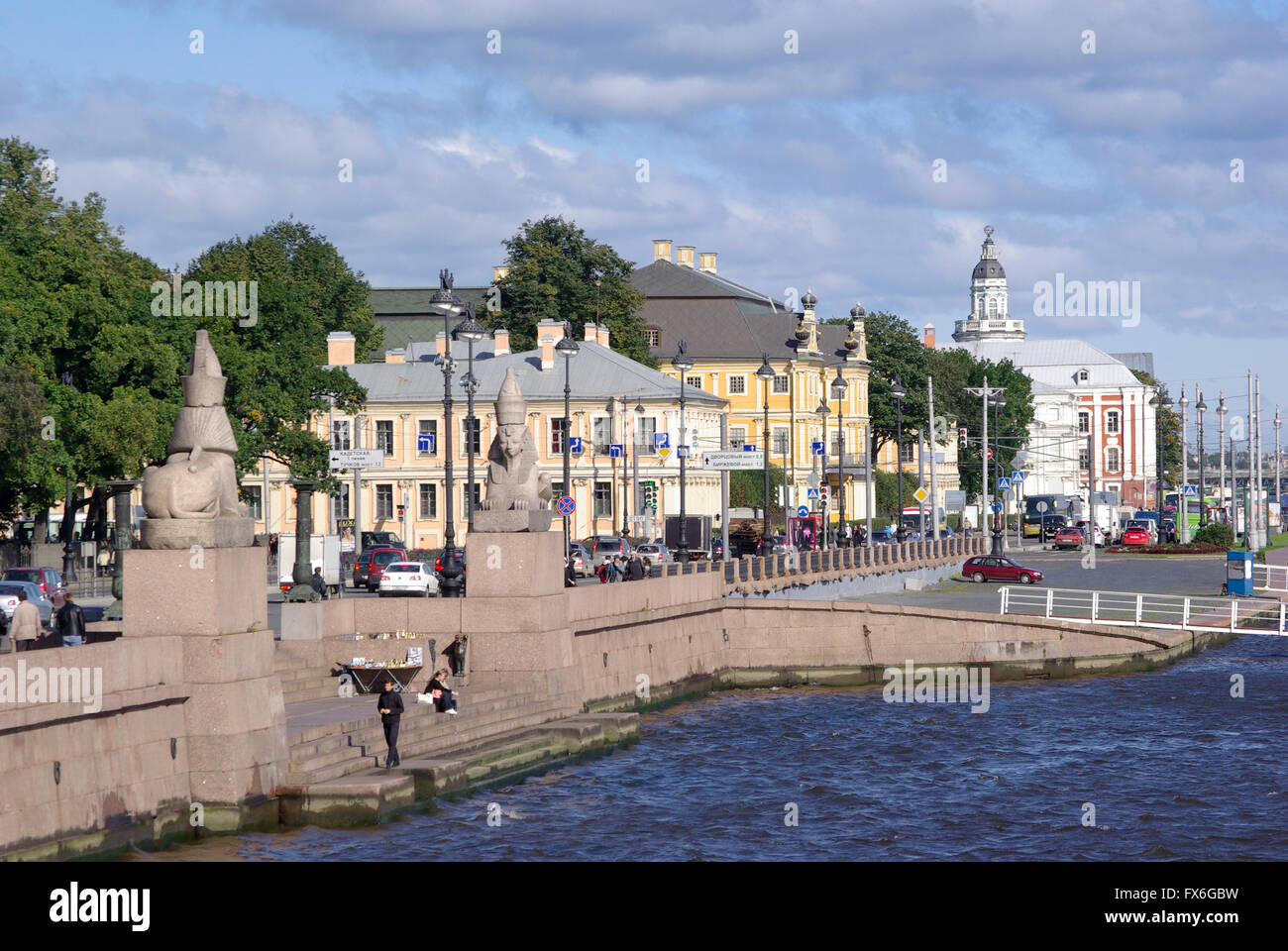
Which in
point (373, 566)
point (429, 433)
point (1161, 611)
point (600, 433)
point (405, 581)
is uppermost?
point (429, 433)

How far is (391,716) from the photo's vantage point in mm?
24969

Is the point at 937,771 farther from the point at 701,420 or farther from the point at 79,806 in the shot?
the point at 701,420

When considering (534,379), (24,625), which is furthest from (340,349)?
(24,625)

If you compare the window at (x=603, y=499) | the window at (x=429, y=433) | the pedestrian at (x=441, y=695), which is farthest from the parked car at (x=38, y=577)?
the window at (x=603, y=499)

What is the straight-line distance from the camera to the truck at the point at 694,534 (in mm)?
62006

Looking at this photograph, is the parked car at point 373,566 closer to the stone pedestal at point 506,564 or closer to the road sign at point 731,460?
the road sign at point 731,460

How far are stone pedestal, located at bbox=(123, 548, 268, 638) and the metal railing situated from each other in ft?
94.7

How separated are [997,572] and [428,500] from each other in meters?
30.6

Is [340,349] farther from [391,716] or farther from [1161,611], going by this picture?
[391,716]

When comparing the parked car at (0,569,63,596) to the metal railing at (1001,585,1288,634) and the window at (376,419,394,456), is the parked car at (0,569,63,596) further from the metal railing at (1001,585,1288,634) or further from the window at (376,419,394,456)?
the window at (376,419,394,456)

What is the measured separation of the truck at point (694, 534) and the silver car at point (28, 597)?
2466 centimetres

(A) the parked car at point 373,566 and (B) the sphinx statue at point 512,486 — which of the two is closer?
(B) the sphinx statue at point 512,486

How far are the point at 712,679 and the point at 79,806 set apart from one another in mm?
24854

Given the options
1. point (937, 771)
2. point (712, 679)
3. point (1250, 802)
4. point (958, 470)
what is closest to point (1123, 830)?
point (1250, 802)
